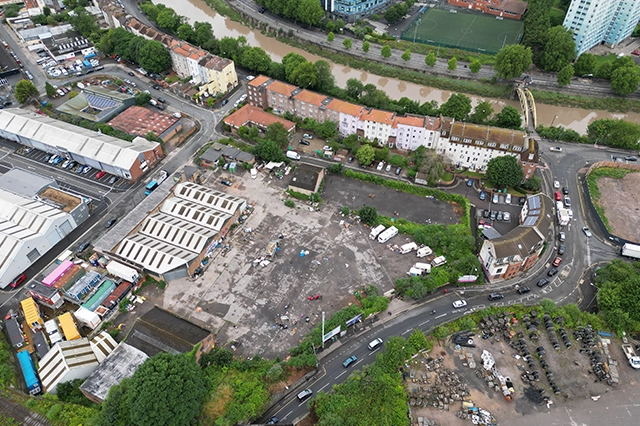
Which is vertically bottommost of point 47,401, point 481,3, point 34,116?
point 47,401

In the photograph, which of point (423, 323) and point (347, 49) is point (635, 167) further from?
point (347, 49)

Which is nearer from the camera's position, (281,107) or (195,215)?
(195,215)

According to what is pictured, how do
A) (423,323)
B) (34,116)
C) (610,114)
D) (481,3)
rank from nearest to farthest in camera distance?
(423,323)
(34,116)
(610,114)
(481,3)

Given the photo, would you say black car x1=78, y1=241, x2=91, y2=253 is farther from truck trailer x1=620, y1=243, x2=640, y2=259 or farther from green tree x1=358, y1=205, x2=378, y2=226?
truck trailer x1=620, y1=243, x2=640, y2=259

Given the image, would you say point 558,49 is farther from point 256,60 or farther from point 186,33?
point 186,33

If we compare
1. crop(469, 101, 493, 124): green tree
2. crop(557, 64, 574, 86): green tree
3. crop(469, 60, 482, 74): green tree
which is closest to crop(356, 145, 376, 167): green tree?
crop(469, 101, 493, 124): green tree

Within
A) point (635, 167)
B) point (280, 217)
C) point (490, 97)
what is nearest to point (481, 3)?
point (490, 97)
